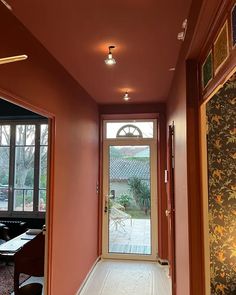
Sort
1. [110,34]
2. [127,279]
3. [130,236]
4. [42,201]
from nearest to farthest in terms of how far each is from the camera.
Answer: [110,34] < [127,279] < [130,236] < [42,201]

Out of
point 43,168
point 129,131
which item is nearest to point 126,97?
point 129,131

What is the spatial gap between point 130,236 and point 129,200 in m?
0.65

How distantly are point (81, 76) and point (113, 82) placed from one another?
18.2 inches

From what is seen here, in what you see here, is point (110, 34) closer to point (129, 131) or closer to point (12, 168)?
point (129, 131)

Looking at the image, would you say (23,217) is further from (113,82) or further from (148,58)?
(148,58)

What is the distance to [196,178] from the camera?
6.88 feet

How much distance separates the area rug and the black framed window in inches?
37.7

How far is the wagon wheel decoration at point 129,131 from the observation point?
5078 millimetres

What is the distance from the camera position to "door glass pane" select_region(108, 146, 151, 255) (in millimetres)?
4895

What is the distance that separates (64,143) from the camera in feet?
9.99

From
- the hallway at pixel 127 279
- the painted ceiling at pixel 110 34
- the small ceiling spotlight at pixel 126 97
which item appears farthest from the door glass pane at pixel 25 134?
the hallway at pixel 127 279

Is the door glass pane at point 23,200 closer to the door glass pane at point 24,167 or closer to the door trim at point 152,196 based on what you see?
the door glass pane at point 24,167

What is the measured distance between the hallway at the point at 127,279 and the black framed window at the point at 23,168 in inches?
A: 65.0

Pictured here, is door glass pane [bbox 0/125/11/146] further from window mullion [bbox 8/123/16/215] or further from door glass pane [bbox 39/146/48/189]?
door glass pane [bbox 39/146/48/189]
